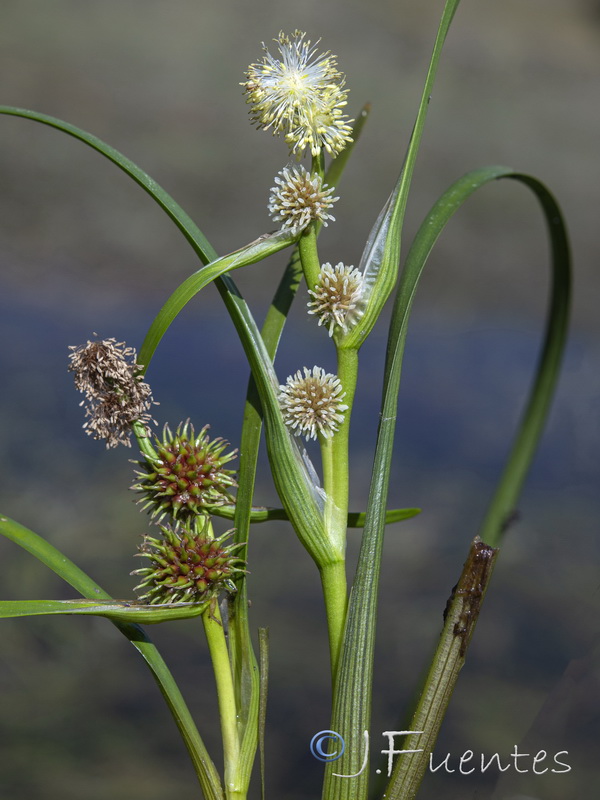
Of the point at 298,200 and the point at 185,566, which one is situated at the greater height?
the point at 298,200

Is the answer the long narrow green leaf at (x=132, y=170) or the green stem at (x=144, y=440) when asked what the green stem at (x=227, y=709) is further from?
the long narrow green leaf at (x=132, y=170)

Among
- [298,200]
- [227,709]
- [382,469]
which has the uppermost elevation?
[298,200]

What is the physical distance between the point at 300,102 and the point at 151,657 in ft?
0.97

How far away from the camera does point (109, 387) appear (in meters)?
0.35

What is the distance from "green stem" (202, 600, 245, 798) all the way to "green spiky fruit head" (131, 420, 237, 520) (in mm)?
69

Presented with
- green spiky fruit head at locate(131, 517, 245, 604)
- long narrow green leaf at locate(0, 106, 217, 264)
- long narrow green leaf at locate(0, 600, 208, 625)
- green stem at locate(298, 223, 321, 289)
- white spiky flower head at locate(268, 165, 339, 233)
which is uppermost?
long narrow green leaf at locate(0, 106, 217, 264)

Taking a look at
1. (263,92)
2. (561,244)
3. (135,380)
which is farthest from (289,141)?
(561,244)

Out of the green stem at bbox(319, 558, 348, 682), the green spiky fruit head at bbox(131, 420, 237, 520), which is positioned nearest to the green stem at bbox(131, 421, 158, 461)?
the green spiky fruit head at bbox(131, 420, 237, 520)

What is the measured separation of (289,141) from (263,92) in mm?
26

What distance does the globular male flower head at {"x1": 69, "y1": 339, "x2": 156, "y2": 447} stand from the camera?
1.12 ft

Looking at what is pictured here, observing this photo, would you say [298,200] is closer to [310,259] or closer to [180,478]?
[310,259]

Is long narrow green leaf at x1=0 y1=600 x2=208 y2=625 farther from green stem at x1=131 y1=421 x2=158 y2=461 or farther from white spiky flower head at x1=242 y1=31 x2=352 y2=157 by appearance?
white spiky flower head at x1=242 y1=31 x2=352 y2=157

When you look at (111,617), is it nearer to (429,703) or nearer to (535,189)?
(429,703)

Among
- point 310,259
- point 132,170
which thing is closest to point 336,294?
point 310,259
